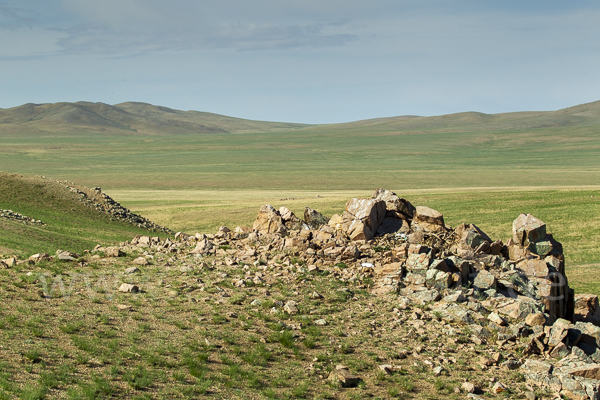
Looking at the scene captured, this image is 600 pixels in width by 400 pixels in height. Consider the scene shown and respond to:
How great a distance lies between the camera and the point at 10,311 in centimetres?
1259

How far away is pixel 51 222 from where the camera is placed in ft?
115

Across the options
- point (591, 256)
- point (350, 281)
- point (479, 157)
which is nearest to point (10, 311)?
point (350, 281)

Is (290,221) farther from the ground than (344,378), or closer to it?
farther from the ground

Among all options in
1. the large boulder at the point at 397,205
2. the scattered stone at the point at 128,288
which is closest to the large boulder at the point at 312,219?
the large boulder at the point at 397,205

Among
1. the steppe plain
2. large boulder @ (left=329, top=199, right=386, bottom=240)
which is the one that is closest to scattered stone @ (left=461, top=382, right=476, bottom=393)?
the steppe plain

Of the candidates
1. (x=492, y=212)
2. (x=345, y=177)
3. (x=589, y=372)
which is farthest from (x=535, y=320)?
(x=345, y=177)

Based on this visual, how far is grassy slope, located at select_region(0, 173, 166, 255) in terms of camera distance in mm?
27517

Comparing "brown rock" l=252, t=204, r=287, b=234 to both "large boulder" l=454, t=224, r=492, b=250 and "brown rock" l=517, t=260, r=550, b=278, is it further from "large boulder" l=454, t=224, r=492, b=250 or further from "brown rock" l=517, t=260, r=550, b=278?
"brown rock" l=517, t=260, r=550, b=278

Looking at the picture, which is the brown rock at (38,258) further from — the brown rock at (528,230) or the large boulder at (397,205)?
the brown rock at (528,230)

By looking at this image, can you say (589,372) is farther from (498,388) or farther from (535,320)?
(498,388)

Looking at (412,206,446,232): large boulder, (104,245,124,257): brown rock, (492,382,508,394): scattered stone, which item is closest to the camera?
(492,382,508,394): scattered stone

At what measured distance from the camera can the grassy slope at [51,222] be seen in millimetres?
27517

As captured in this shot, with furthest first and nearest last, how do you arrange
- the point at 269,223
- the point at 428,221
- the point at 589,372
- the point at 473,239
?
the point at 269,223, the point at 428,221, the point at 473,239, the point at 589,372

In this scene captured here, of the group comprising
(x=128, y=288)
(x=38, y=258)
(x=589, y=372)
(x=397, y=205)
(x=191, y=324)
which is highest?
(x=397, y=205)
